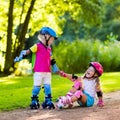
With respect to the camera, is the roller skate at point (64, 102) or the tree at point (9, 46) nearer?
the roller skate at point (64, 102)

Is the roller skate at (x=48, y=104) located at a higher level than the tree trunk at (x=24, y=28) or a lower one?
lower

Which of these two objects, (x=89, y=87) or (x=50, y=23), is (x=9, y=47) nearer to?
(x=50, y=23)

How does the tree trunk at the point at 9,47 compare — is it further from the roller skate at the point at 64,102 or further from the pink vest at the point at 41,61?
the roller skate at the point at 64,102

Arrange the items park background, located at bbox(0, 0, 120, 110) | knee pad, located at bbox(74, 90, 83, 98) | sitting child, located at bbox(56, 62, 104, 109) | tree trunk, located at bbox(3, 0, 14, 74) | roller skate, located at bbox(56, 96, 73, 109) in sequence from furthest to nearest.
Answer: park background, located at bbox(0, 0, 120, 110) → tree trunk, located at bbox(3, 0, 14, 74) → sitting child, located at bbox(56, 62, 104, 109) → knee pad, located at bbox(74, 90, 83, 98) → roller skate, located at bbox(56, 96, 73, 109)

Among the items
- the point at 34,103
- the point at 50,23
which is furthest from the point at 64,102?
the point at 50,23

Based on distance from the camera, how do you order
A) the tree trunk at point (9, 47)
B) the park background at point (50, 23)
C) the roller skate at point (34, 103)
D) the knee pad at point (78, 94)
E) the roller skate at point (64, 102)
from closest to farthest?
the roller skate at point (64, 102), the knee pad at point (78, 94), the roller skate at point (34, 103), the tree trunk at point (9, 47), the park background at point (50, 23)

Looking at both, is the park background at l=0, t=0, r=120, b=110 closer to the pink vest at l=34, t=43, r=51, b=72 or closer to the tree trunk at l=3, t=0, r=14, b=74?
the tree trunk at l=3, t=0, r=14, b=74

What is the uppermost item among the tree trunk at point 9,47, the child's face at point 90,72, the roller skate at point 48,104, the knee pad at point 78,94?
the tree trunk at point 9,47

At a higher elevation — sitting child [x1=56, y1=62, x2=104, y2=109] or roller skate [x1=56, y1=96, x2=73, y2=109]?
sitting child [x1=56, y1=62, x2=104, y2=109]

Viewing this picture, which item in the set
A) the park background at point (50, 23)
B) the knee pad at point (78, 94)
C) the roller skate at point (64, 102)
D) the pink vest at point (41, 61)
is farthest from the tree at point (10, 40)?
the roller skate at point (64, 102)

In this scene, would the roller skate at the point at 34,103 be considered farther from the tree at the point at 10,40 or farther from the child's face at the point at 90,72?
the tree at the point at 10,40

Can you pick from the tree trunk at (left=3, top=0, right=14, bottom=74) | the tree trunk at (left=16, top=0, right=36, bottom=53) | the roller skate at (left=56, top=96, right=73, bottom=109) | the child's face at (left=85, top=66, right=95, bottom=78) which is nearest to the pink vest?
the roller skate at (left=56, top=96, right=73, bottom=109)

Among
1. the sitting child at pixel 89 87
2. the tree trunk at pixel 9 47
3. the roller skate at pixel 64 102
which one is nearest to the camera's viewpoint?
the roller skate at pixel 64 102

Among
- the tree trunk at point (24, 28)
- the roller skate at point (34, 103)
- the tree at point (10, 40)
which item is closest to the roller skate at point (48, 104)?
the roller skate at point (34, 103)
